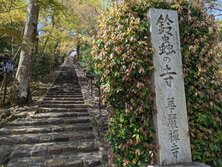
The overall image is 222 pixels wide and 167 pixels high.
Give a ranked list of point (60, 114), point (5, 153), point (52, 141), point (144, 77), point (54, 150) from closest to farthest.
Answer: point (144, 77)
point (5, 153)
point (54, 150)
point (52, 141)
point (60, 114)

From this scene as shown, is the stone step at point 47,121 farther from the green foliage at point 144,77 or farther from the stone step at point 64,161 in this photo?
the green foliage at point 144,77

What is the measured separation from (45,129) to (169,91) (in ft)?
13.9

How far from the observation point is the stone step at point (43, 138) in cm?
563

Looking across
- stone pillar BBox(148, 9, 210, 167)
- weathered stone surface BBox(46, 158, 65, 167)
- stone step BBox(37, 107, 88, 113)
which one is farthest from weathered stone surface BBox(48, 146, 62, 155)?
stone step BBox(37, 107, 88, 113)

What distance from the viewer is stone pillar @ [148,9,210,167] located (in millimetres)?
3152

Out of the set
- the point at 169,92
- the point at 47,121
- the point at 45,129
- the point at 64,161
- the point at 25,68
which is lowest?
the point at 64,161

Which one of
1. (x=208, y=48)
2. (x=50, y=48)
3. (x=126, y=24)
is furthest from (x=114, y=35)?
(x=50, y=48)

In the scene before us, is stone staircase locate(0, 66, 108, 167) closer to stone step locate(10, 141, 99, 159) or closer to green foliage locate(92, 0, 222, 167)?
stone step locate(10, 141, 99, 159)

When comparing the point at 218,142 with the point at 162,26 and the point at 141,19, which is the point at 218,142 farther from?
the point at 141,19

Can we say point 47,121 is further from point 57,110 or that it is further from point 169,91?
point 169,91

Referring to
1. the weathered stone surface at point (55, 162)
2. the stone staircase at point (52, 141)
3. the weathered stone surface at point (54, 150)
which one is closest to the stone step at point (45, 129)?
the stone staircase at point (52, 141)

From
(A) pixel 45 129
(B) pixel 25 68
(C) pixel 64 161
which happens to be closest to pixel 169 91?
(C) pixel 64 161

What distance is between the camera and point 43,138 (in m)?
5.80

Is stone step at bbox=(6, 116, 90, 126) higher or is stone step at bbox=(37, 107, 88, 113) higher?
stone step at bbox=(37, 107, 88, 113)
